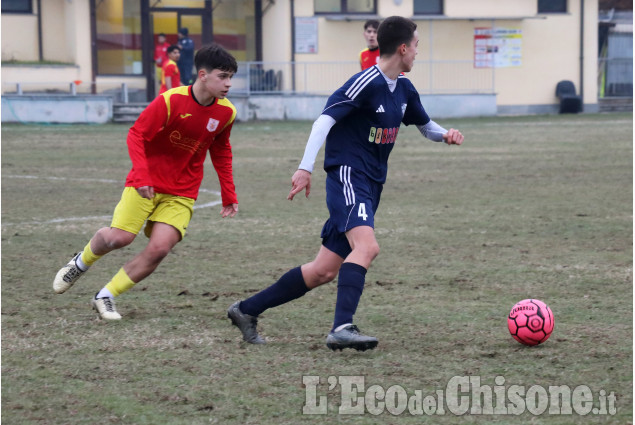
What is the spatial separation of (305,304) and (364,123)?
59.1 inches

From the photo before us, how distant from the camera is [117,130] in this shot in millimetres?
22594

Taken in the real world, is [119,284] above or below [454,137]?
below

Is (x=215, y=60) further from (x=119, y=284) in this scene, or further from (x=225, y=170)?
(x=119, y=284)

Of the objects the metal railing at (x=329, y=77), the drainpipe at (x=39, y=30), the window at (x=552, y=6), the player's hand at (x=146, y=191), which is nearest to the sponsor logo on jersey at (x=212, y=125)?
the player's hand at (x=146, y=191)

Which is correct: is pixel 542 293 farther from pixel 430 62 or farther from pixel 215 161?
pixel 430 62

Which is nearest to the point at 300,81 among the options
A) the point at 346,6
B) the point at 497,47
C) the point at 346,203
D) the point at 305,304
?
the point at 346,6

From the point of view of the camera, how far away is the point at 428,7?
102ft

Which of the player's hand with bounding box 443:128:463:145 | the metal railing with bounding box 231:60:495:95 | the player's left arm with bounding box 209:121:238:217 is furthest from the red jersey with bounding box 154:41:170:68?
the player's hand with bounding box 443:128:463:145

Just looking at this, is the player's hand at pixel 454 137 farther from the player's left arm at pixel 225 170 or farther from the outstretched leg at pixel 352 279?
the player's left arm at pixel 225 170

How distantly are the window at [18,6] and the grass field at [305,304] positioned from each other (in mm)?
17078

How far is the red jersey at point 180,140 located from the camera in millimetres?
5605

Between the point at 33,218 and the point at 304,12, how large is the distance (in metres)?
21.1

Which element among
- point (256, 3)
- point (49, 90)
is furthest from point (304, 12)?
point (49, 90)

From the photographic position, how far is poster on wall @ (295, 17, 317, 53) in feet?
97.6
